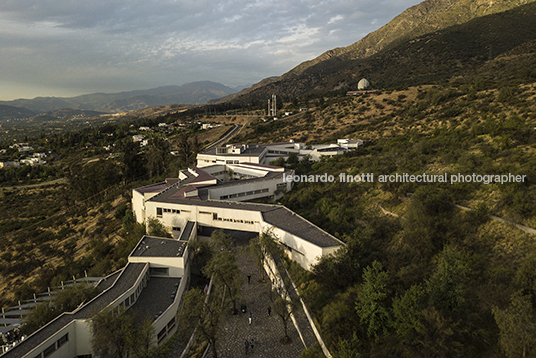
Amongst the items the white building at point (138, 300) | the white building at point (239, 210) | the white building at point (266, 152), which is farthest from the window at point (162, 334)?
the white building at point (266, 152)

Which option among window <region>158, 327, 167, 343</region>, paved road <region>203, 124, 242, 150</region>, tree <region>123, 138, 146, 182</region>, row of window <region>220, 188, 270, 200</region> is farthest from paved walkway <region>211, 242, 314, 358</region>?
paved road <region>203, 124, 242, 150</region>

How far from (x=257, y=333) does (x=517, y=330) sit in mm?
12996

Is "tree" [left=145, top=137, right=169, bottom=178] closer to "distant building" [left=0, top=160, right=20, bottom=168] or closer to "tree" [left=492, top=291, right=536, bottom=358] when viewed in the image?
"tree" [left=492, top=291, right=536, bottom=358]

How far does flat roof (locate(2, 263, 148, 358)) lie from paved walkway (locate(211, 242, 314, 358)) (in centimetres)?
749

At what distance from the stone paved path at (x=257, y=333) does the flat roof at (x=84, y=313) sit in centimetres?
748

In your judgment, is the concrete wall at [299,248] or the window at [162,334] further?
the concrete wall at [299,248]

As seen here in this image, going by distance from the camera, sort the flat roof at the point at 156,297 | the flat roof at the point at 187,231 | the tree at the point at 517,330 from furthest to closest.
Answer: the flat roof at the point at 187,231 < the flat roof at the point at 156,297 < the tree at the point at 517,330

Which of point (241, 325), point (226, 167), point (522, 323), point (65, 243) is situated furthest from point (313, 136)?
point (522, 323)

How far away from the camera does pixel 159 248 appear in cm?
2497

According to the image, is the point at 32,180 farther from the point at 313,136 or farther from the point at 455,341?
the point at 455,341

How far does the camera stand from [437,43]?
10944 centimetres

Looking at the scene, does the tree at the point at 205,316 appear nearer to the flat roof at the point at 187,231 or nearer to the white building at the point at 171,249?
the white building at the point at 171,249

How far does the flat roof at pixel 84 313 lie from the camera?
15.0 metres

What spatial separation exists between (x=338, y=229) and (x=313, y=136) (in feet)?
166
